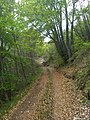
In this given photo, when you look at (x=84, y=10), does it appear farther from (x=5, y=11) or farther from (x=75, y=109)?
(x=75, y=109)

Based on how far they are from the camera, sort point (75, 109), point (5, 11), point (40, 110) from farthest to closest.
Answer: point (5, 11)
point (40, 110)
point (75, 109)

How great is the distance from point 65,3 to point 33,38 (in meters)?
7.28

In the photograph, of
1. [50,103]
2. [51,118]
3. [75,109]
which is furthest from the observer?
[50,103]

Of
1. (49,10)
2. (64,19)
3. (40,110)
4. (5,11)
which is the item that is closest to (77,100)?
(40,110)

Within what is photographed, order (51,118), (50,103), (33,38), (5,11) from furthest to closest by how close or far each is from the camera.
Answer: (33,38), (5,11), (50,103), (51,118)

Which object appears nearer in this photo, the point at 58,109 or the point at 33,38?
the point at 58,109

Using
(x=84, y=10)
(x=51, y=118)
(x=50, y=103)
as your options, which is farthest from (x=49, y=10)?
(x=51, y=118)

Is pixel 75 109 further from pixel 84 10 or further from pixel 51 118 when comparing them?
pixel 84 10

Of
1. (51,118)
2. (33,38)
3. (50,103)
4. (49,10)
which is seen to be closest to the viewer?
(51,118)

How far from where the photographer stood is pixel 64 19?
29359 millimetres

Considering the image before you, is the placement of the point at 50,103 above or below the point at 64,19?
below

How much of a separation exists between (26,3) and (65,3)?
5369 mm

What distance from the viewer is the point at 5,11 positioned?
1736cm

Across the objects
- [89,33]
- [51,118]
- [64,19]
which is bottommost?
[51,118]
